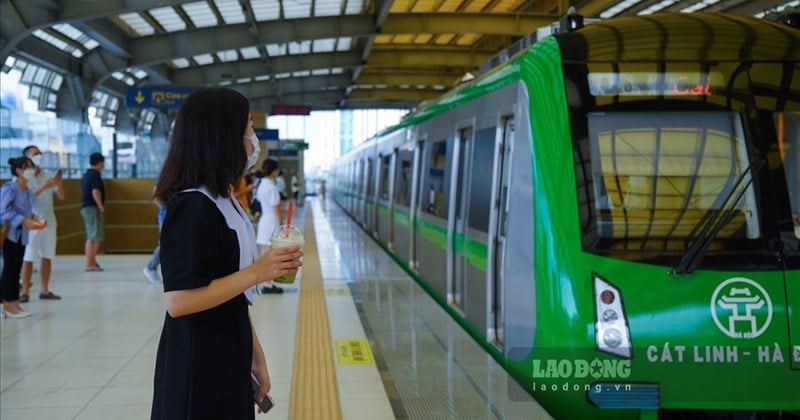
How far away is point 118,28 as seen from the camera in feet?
78.5

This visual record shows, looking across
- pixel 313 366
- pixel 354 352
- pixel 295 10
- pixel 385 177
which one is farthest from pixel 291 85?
pixel 313 366

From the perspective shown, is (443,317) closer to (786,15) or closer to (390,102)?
(786,15)

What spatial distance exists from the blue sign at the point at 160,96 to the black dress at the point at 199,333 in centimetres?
1658

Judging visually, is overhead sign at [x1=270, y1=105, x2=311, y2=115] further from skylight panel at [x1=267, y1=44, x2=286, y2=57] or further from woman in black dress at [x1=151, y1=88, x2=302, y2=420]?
woman in black dress at [x1=151, y1=88, x2=302, y2=420]

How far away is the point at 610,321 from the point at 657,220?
651mm

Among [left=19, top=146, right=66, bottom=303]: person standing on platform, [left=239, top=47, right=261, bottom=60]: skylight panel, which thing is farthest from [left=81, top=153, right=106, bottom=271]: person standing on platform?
[left=239, top=47, right=261, bottom=60]: skylight panel

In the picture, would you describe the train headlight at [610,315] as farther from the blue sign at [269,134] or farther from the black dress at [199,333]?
the blue sign at [269,134]

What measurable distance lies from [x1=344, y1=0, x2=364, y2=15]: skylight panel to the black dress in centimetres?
2186

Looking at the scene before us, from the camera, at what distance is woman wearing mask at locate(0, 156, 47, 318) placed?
8.80 m

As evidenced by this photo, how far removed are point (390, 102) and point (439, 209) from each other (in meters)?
40.3

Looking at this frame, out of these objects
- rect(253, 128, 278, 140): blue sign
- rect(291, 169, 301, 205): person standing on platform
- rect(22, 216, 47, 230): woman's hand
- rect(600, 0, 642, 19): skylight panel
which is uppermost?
rect(600, 0, 642, 19): skylight panel

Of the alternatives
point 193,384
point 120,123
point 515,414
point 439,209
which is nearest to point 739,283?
point 515,414

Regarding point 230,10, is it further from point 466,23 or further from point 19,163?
point 19,163

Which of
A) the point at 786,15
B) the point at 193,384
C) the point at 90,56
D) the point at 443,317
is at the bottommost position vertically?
the point at 443,317
